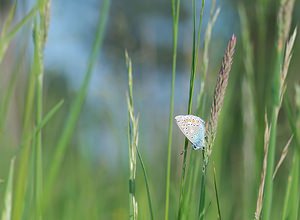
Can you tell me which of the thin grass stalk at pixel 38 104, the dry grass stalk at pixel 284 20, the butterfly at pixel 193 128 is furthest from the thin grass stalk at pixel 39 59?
the dry grass stalk at pixel 284 20

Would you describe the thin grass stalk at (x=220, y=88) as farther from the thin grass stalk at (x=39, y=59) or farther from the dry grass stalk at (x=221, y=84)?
the thin grass stalk at (x=39, y=59)

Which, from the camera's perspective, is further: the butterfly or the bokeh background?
the bokeh background

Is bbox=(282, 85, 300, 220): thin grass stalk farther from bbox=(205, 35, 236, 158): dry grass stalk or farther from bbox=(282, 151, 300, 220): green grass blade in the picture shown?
bbox=(205, 35, 236, 158): dry grass stalk

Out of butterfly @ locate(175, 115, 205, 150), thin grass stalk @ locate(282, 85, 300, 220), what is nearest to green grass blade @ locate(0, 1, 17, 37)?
butterfly @ locate(175, 115, 205, 150)

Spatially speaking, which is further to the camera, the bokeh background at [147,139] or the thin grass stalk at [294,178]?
the bokeh background at [147,139]

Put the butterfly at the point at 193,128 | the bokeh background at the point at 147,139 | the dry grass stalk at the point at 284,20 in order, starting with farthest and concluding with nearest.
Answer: the bokeh background at the point at 147,139 → the butterfly at the point at 193,128 → the dry grass stalk at the point at 284,20

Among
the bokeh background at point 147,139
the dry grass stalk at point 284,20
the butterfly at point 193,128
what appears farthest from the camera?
the bokeh background at point 147,139

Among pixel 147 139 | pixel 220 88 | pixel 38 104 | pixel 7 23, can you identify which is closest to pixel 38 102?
pixel 38 104

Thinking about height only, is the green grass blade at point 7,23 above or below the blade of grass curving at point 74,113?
above
